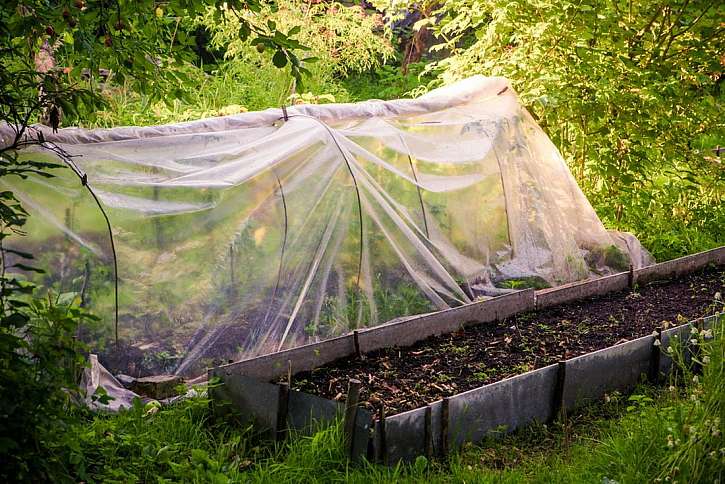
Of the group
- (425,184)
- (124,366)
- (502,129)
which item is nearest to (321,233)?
(425,184)

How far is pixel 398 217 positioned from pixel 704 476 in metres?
3.15

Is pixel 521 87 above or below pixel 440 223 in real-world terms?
above

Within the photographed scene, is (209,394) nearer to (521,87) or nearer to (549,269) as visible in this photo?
(549,269)

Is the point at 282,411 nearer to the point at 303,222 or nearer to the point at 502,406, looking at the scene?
the point at 502,406

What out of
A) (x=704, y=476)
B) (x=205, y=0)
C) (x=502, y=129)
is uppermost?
(x=205, y=0)

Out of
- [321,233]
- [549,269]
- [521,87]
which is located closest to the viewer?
[321,233]

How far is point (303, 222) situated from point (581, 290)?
2031mm

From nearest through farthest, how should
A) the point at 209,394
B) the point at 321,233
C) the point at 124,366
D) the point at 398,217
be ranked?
1. the point at 209,394
2. the point at 124,366
3. the point at 321,233
4. the point at 398,217

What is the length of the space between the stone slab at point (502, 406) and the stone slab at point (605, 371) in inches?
5.3

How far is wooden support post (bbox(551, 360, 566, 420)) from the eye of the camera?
4.33 metres

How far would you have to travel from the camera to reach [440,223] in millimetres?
6352

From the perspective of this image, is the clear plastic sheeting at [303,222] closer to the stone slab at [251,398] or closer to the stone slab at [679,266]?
the stone slab at [679,266]

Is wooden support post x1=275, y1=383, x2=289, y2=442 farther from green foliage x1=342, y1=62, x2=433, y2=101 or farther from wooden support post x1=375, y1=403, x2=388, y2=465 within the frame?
green foliage x1=342, y1=62, x2=433, y2=101

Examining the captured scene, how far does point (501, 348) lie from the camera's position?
516 centimetres
